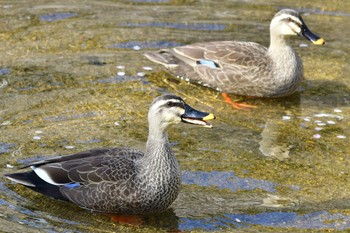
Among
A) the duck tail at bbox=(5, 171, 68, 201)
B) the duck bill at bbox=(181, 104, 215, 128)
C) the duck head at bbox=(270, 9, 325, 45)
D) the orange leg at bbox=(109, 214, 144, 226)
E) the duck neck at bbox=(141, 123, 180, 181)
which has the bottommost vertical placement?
the orange leg at bbox=(109, 214, 144, 226)

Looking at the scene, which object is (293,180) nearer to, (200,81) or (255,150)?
(255,150)

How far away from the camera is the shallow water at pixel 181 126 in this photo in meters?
8.04

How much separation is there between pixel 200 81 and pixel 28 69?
8.25 ft

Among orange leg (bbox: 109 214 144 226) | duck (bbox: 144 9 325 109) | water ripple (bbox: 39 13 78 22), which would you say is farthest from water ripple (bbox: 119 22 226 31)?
orange leg (bbox: 109 214 144 226)

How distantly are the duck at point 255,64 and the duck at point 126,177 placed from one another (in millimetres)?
3198

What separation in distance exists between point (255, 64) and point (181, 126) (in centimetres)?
180

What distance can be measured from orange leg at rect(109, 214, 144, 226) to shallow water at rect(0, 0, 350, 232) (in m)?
0.10

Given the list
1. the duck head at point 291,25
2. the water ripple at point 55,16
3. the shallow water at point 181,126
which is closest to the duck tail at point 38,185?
the shallow water at point 181,126

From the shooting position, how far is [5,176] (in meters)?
8.13

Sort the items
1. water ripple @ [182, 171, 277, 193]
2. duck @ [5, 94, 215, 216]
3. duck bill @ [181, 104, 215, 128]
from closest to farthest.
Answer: duck @ [5, 94, 215, 216] → duck bill @ [181, 104, 215, 128] → water ripple @ [182, 171, 277, 193]

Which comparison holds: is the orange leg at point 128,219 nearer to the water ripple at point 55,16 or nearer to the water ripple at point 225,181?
the water ripple at point 225,181

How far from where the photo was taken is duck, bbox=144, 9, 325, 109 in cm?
1125

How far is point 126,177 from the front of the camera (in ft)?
25.9

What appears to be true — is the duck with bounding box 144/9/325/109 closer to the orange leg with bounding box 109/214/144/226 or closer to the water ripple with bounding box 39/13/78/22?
the water ripple with bounding box 39/13/78/22
